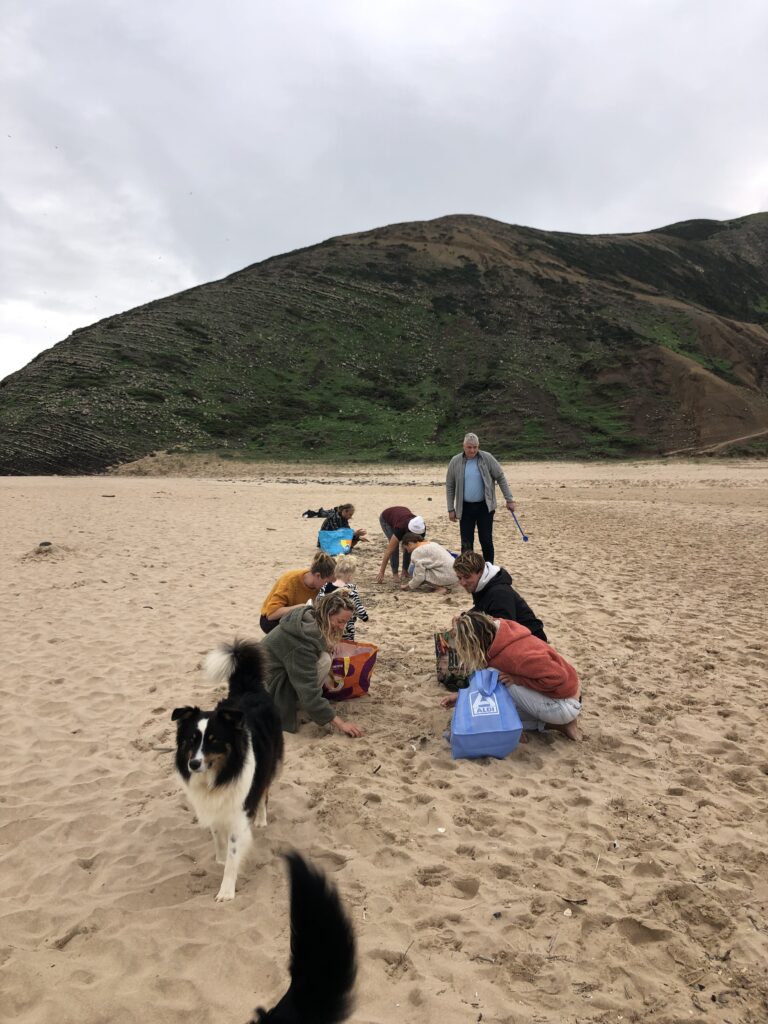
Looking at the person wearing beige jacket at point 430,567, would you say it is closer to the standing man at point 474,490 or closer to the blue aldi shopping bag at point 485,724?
the standing man at point 474,490

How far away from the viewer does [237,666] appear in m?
4.14

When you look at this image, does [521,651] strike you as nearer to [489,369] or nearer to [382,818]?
[382,818]

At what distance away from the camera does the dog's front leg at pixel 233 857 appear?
3.39 meters

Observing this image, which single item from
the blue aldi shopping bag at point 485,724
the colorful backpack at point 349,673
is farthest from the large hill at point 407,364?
the blue aldi shopping bag at point 485,724

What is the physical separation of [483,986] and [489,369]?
66549 mm

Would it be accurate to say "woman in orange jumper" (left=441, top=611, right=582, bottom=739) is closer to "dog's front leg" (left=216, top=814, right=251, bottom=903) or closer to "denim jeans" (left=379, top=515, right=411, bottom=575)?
"dog's front leg" (left=216, top=814, right=251, bottom=903)

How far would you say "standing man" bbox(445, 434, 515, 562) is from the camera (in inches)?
358

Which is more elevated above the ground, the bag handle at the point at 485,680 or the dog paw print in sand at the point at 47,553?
the dog paw print in sand at the point at 47,553

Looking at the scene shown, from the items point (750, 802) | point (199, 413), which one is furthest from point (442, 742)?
point (199, 413)

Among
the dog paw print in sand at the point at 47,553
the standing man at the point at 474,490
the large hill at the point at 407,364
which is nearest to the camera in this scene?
the standing man at the point at 474,490

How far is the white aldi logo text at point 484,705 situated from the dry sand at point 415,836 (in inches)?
15.0

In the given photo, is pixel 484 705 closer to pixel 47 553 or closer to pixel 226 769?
pixel 226 769

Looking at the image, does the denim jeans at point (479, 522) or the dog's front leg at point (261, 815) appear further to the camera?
the denim jeans at point (479, 522)

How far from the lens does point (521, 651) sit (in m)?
4.98
